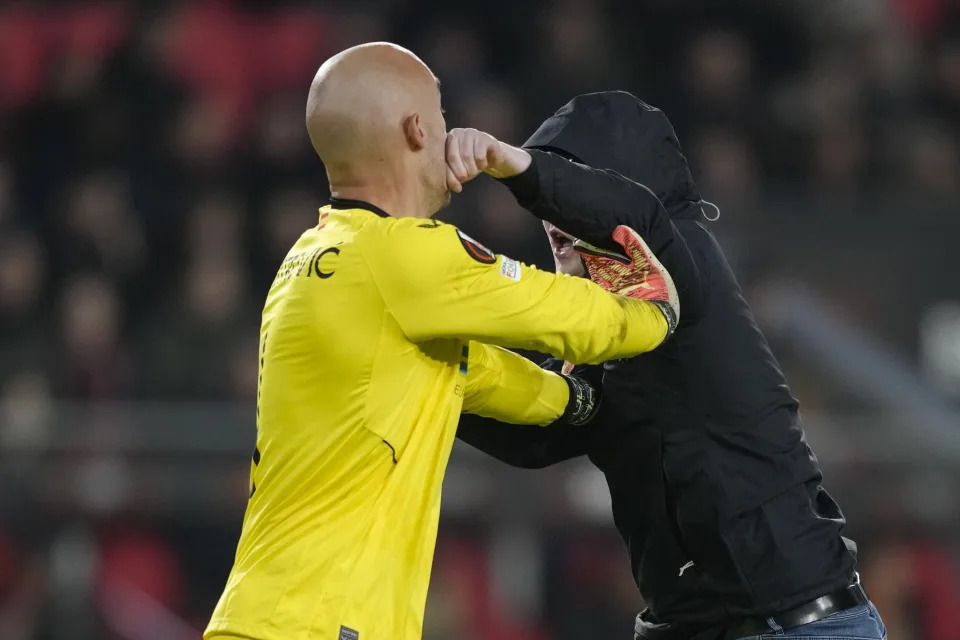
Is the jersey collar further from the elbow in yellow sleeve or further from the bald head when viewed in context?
the elbow in yellow sleeve

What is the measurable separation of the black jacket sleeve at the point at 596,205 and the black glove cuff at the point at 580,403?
34 cm

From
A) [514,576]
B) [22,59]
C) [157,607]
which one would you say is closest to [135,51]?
[22,59]

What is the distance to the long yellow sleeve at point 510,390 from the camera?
2.87 meters

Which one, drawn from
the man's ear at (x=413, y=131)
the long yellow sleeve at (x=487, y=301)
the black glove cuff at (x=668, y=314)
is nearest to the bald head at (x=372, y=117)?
the man's ear at (x=413, y=131)

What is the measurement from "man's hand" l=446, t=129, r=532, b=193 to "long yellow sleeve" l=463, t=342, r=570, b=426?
40 centimetres

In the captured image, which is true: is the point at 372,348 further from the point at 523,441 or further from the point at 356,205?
the point at 523,441

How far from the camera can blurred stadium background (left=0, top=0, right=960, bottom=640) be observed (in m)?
5.29

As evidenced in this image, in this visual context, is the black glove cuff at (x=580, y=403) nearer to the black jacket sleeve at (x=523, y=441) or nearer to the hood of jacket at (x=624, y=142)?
the black jacket sleeve at (x=523, y=441)

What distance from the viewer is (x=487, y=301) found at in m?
2.52

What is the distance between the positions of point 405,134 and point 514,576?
295 centimetres

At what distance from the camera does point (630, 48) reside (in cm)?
738

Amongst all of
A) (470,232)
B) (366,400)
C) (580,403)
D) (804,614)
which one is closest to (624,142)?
(580,403)

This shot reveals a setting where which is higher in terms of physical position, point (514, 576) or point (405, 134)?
point (405, 134)

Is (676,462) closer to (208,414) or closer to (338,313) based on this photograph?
(338,313)
